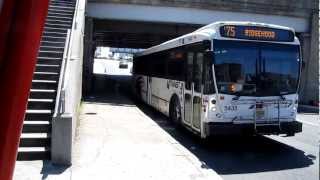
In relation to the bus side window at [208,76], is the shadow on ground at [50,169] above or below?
below

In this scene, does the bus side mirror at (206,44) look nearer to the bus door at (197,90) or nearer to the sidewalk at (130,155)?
the bus door at (197,90)

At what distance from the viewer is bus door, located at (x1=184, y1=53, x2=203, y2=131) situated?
11.6m

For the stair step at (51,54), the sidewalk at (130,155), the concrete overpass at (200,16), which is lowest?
the sidewalk at (130,155)

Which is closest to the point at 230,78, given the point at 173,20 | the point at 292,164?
the point at 292,164

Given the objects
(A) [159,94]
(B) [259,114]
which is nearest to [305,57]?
(A) [159,94]

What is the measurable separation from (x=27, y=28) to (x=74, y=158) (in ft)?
24.3

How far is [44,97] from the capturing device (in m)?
11.0

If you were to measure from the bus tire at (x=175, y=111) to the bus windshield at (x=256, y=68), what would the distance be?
3406mm

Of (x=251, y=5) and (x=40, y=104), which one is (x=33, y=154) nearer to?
(x=40, y=104)

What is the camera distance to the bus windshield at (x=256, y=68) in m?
10.7

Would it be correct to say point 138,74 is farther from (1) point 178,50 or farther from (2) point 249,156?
(2) point 249,156

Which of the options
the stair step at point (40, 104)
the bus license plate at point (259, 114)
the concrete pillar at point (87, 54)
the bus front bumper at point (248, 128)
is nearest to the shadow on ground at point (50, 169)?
the stair step at point (40, 104)

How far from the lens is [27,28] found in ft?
6.46

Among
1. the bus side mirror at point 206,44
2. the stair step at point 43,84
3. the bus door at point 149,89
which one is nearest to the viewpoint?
the bus side mirror at point 206,44
